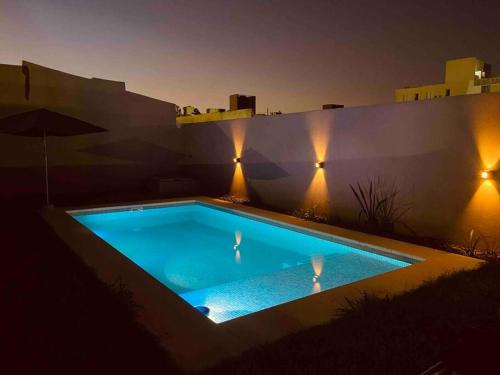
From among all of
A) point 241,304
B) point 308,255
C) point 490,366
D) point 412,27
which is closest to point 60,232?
point 241,304

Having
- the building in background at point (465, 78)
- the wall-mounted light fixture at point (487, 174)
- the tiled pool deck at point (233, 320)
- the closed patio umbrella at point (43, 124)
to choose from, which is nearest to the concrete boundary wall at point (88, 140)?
the closed patio umbrella at point (43, 124)

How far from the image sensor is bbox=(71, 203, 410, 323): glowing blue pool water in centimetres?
428

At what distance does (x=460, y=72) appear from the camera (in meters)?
39.3

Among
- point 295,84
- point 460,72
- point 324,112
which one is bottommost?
point 324,112

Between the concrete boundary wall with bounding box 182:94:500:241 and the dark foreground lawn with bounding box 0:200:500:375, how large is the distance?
66.3 inches

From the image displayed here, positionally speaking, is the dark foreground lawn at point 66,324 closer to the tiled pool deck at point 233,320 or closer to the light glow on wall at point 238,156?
the tiled pool deck at point 233,320

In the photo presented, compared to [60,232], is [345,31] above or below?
above

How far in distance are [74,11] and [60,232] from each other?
294 inches

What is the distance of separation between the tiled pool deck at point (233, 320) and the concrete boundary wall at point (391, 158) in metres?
0.83

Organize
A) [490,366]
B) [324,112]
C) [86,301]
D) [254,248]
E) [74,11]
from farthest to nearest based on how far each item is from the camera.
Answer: [74,11], [324,112], [254,248], [86,301], [490,366]

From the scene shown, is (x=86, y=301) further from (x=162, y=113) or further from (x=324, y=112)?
(x=162, y=113)

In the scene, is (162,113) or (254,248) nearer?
(254,248)

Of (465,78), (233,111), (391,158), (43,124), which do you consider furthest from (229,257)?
(233,111)

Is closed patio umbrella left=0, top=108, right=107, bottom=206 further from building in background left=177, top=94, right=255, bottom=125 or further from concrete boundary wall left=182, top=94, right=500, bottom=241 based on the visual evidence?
building in background left=177, top=94, right=255, bottom=125
